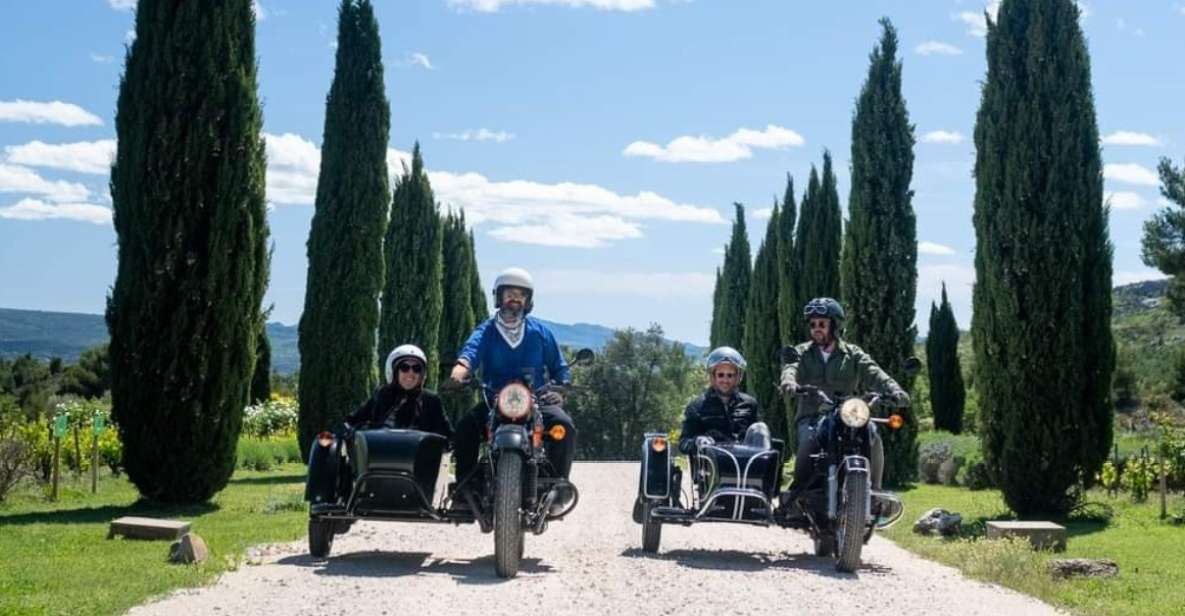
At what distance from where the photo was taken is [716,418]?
10.4 metres

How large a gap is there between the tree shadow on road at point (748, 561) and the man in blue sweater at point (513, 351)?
3.80ft

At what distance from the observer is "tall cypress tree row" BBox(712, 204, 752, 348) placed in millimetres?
40562

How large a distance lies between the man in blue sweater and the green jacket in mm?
1995

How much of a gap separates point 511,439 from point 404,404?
1573 millimetres

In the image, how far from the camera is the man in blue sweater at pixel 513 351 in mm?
9195

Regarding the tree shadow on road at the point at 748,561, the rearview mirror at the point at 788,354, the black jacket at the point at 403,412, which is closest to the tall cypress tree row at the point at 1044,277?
the tree shadow on road at the point at 748,561

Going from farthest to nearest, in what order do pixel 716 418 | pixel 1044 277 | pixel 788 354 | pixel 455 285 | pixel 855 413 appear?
pixel 455 285, pixel 1044 277, pixel 716 418, pixel 788 354, pixel 855 413

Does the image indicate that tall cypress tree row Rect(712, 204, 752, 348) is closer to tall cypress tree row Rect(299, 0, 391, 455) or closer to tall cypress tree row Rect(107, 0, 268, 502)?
tall cypress tree row Rect(299, 0, 391, 455)

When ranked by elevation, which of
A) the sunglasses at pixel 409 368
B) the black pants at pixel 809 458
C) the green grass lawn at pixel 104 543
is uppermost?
the sunglasses at pixel 409 368

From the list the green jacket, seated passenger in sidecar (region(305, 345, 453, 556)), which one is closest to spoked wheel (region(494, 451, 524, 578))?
seated passenger in sidecar (region(305, 345, 453, 556))

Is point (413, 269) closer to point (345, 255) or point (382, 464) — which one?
point (345, 255)

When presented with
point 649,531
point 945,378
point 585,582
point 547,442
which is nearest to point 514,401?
point 547,442

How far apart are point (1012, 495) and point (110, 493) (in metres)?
10.6

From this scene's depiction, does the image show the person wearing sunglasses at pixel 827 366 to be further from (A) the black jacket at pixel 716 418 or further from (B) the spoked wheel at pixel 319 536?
(B) the spoked wheel at pixel 319 536
